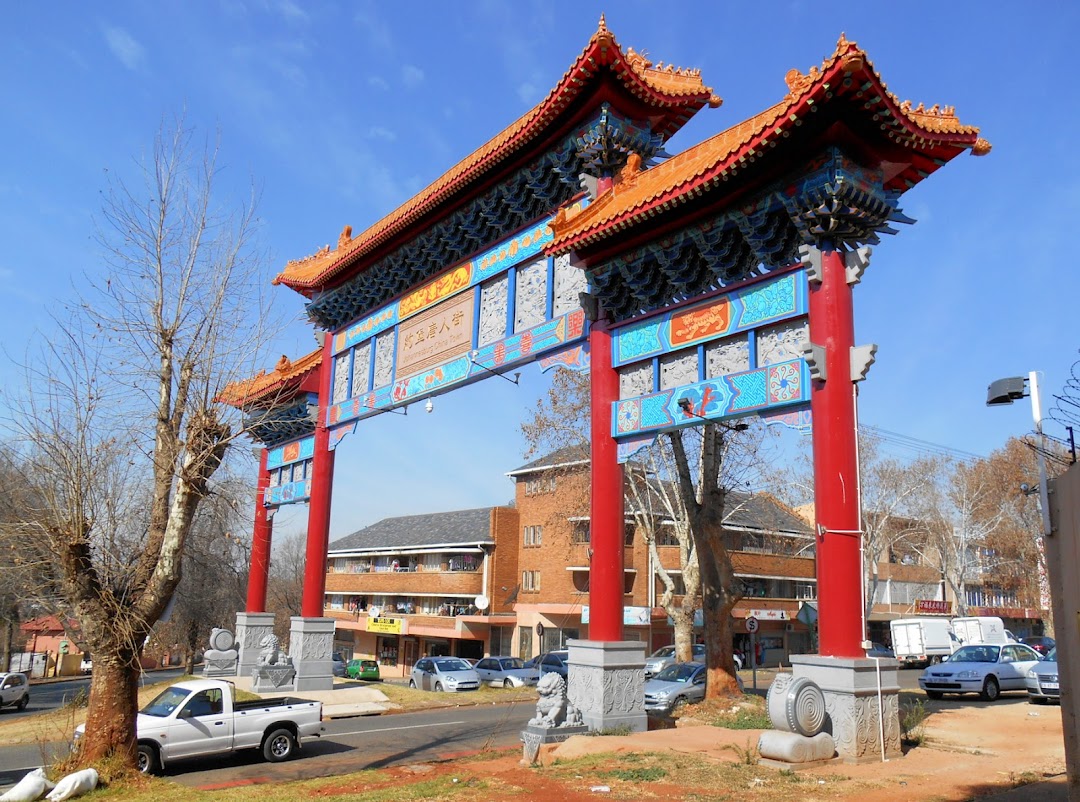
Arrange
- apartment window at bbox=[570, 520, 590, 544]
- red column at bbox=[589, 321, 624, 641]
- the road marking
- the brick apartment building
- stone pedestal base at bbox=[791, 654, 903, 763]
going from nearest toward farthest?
stone pedestal base at bbox=[791, 654, 903, 763] < red column at bbox=[589, 321, 624, 641] < the road marking < apartment window at bbox=[570, 520, 590, 544] < the brick apartment building

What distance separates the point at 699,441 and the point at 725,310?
9882mm

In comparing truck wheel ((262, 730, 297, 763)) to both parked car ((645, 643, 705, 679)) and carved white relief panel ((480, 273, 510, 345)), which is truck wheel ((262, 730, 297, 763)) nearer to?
carved white relief panel ((480, 273, 510, 345))

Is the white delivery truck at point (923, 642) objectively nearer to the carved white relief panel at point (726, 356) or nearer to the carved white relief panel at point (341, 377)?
the carved white relief panel at point (341, 377)

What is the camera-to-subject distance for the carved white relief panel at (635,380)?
1367 cm

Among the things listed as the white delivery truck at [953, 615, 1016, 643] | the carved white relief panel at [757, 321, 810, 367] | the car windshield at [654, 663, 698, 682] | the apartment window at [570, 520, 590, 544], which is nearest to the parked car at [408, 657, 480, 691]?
the car windshield at [654, 663, 698, 682]

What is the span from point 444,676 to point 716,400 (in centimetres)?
1708

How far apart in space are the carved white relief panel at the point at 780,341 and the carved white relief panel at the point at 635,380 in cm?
214

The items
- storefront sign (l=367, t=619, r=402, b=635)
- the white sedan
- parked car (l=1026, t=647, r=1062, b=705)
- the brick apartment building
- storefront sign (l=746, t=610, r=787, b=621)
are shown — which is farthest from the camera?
storefront sign (l=367, t=619, r=402, b=635)

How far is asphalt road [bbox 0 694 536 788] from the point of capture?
41.4 feet

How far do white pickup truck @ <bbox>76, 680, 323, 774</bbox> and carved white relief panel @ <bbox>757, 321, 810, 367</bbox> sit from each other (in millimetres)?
9368

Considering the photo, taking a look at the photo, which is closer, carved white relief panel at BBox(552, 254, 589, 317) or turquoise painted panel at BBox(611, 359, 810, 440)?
turquoise painted panel at BBox(611, 359, 810, 440)

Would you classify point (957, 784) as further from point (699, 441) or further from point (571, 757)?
point (699, 441)

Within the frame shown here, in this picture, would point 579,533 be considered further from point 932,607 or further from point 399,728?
point 932,607

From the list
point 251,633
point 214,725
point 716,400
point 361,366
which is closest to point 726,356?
point 716,400
